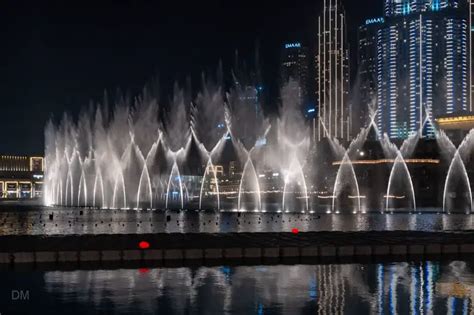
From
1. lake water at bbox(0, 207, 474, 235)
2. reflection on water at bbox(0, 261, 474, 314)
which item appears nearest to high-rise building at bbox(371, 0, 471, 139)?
lake water at bbox(0, 207, 474, 235)

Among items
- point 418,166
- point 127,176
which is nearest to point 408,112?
point 418,166

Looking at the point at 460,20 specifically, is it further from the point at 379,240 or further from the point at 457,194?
the point at 379,240

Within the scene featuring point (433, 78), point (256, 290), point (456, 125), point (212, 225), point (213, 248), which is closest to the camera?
point (256, 290)

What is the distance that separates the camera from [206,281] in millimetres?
22938

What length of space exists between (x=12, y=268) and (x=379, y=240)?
1632 cm

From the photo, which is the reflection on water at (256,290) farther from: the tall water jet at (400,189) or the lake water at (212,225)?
the tall water jet at (400,189)

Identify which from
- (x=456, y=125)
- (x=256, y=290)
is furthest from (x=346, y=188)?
(x=256, y=290)

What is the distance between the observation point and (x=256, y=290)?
69.4ft

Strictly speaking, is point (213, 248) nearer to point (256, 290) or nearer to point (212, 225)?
point (256, 290)

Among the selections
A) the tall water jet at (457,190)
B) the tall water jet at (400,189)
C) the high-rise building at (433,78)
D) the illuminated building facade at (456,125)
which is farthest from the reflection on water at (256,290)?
the high-rise building at (433,78)

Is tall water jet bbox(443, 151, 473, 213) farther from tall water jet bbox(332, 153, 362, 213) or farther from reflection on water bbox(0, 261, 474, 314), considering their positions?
reflection on water bbox(0, 261, 474, 314)

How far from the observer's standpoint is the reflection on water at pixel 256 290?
1836 centimetres

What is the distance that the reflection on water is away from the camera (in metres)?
18.4

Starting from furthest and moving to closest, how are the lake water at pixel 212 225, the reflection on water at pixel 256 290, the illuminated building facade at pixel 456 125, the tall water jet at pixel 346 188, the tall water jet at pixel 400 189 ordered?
the illuminated building facade at pixel 456 125
the tall water jet at pixel 346 188
the tall water jet at pixel 400 189
the lake water at pixel 212 225
the reflection on water at pixel 256 290
